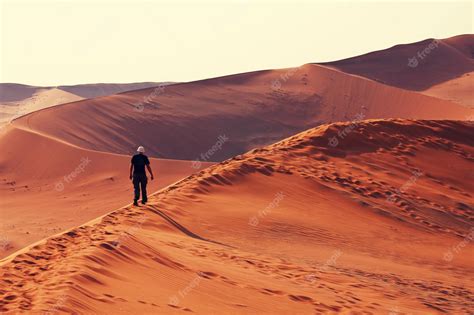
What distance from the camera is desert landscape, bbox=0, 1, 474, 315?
28.2ft

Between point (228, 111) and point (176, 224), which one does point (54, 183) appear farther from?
point (228, 111)

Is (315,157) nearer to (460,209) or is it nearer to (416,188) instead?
(416,188)

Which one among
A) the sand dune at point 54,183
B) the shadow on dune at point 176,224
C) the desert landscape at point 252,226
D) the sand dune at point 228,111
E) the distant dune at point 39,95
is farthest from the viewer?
the distant dune at point 39,95

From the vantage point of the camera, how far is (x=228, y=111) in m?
50.9

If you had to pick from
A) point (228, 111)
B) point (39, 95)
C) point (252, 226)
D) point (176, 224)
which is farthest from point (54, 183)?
point (39, 95)

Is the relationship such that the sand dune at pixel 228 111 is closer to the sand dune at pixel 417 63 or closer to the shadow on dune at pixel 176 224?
the sand dune at pixel 417 63

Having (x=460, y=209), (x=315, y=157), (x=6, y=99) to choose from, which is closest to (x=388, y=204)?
(x=460, y=209)

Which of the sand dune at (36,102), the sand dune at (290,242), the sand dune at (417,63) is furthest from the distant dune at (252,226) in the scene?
the sand dune at (36,102)

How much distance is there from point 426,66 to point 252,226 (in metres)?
54.0

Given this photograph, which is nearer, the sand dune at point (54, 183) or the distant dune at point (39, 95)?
the sand dune at point (54, 183)

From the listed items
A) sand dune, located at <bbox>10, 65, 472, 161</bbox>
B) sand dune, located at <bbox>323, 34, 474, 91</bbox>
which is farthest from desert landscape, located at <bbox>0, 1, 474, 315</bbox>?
sand dune, located at <bbox>323, 34, 474, 91</bbox>

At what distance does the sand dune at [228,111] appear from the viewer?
131 feet

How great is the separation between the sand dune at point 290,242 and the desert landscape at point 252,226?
35 millimetres

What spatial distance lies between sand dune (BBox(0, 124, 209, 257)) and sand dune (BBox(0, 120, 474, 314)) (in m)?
4.94
